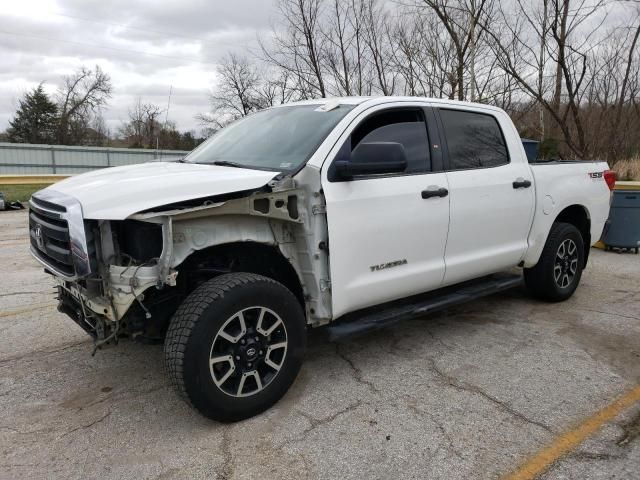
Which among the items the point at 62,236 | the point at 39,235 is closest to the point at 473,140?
the point at 62,236

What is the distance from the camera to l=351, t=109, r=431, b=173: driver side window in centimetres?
373

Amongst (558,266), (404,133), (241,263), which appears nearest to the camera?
(241,263)

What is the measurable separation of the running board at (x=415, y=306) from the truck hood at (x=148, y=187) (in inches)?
46.3

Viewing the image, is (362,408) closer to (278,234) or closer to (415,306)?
(415,306)

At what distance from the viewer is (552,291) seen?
5297mm

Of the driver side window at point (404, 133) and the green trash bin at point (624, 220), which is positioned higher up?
the driver side window at point (404, 133)

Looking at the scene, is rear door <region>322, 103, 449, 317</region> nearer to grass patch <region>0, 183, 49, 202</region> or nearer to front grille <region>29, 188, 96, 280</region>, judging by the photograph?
front grille <region>29, 188, 96, 280</region>

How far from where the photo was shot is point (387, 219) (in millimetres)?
3598

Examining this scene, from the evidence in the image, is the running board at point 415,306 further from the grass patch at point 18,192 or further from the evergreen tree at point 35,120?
the evergreen tree at point 35,120

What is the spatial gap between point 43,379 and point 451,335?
10.6 ft

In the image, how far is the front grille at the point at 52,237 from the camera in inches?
114

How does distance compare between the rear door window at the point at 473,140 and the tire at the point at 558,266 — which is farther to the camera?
the tire at the point at 558,266

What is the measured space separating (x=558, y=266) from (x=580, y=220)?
25.7 inches

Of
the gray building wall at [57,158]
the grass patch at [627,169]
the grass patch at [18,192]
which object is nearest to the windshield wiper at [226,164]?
the grass patch at [627,169]
